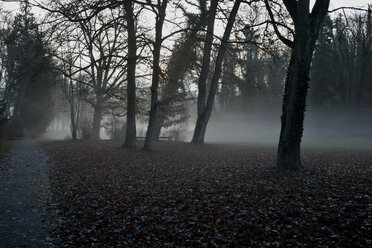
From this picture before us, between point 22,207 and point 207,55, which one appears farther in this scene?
point 207,55

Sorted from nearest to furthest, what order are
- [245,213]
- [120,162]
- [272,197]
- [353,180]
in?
[245,213], [272,197], [353,180], [120,162]

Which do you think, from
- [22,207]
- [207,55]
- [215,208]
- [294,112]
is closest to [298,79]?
[294,112]

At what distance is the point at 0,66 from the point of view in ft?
108

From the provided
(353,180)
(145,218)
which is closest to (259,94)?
(353,180)

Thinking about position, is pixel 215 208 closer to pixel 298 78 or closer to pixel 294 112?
pixel 294 112

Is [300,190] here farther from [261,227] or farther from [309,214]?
[261,227]

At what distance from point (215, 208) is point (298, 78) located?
565cm

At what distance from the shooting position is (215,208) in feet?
23.7

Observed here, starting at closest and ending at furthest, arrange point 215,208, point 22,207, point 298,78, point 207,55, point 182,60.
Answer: point 215,208 → point 22,207 → point 298,78 → point 182,60 → point 207,55

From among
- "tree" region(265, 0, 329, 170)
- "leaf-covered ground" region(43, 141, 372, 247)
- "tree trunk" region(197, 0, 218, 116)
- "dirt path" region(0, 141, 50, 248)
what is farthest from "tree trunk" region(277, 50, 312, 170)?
"tree trunk" region(197, 0, 218, 116)

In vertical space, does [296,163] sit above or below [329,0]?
below

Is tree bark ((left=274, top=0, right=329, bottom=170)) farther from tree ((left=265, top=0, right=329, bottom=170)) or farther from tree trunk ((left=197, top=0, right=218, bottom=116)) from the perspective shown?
tree trunk ((left=197, top=0, right=218, bottom=116))

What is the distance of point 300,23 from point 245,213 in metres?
6.95

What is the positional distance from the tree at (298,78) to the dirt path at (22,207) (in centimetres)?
777
